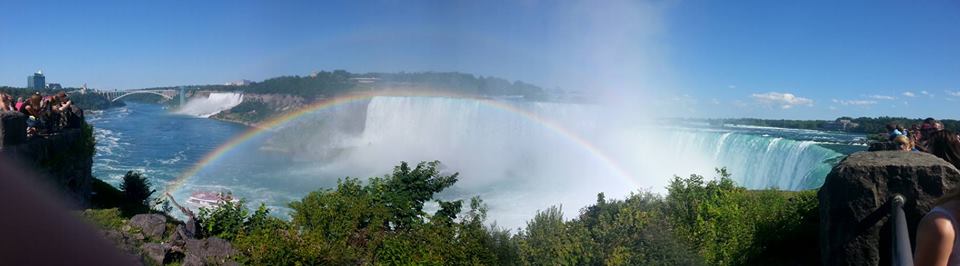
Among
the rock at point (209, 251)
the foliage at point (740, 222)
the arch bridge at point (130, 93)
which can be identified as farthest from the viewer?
the arch bridge at point (130, 93)

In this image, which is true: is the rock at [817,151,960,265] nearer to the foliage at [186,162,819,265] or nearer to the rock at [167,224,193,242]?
the foliage at [186,162,819,265]

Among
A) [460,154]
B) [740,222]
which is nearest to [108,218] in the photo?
[740,222]

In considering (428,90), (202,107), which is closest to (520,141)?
(428,90)

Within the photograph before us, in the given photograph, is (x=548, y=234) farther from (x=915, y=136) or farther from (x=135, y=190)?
(x=135, y=190)

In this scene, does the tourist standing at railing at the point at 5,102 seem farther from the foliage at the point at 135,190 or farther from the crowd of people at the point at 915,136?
the crowd of people at the point at 915,136

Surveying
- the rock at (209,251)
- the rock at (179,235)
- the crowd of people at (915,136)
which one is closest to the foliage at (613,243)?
the crowd of people at (915,136)

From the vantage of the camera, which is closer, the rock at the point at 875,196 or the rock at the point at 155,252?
the rock at the point at 875,196

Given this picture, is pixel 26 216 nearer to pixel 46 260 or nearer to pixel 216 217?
pixel 46 260
